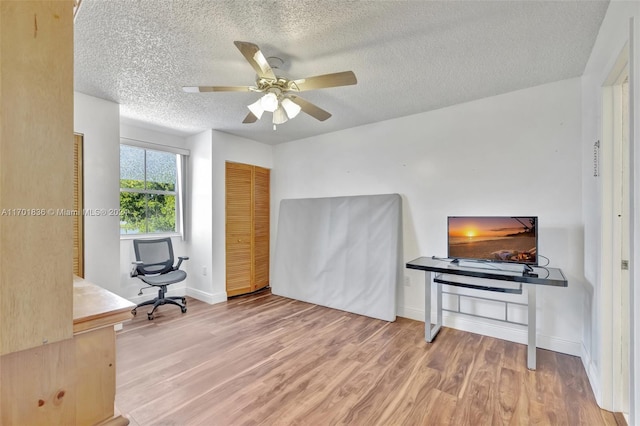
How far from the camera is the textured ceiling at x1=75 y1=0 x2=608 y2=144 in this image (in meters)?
1.72

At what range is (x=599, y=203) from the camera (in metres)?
1.98

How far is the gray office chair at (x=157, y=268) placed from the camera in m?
3.51

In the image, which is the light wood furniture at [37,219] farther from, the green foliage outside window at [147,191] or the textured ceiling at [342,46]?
Result: the green foliage outside window at [147,191]

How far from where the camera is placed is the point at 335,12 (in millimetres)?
1731

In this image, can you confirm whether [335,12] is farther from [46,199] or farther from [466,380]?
[466,380]

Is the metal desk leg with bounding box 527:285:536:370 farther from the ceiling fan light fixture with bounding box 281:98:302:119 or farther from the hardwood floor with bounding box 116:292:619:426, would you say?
the ceiling fan light fixture with bounding box 281:98:302:119

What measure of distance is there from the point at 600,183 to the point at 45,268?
2.88 m

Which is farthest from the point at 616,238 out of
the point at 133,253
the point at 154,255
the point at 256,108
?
the point at 133,253

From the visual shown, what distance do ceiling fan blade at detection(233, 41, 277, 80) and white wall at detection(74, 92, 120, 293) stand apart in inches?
84.8

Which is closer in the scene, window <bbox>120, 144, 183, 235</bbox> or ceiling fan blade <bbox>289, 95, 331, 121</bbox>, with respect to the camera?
ceiling fan blade <bbox>289, 95, 331, 121</bbox>

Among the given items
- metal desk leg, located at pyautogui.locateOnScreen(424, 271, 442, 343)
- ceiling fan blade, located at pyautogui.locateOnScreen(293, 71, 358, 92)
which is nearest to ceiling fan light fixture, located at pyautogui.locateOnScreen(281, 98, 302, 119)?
ceiling fan blade, located at pyautogui.locateOnScreen(293, 71, 358, 92)

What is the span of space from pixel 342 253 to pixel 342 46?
257cm

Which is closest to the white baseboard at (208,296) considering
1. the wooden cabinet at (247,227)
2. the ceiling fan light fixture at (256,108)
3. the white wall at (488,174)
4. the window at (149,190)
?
the wooden cabinet at (247,227)

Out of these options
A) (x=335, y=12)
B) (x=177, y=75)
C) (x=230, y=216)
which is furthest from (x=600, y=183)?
(x=230, y=216)
